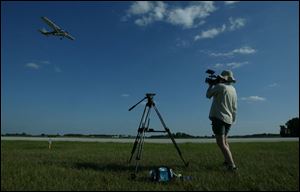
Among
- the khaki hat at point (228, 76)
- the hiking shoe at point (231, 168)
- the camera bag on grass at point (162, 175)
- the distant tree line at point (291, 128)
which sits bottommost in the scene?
the camera bag on grass at point (162, 175)

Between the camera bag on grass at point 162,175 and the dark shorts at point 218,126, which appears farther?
the dark shorts at point 218,126

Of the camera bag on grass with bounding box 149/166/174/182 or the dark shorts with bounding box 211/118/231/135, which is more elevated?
the dark shorts with bounding box 211/118/231/135

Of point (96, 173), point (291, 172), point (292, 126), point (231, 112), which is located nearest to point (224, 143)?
point (231, 112)

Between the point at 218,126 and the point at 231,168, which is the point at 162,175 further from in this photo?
the point at 218,126

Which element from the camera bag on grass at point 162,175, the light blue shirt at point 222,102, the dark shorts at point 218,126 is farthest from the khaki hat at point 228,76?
the camera bag on grass at point 162,175

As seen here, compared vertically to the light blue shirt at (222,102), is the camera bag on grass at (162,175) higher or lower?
lower

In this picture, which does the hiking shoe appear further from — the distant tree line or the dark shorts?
the distant tree line

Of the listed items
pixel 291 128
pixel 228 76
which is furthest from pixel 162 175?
pixel 291 128

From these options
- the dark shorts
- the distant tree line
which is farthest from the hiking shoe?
the distant tree line

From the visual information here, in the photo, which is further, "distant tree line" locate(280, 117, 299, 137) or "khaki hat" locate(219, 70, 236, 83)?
"distant tree line" locate(280, 117, 299, 137)

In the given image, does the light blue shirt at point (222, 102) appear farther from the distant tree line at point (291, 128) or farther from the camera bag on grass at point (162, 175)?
the distant tree line at point (291, 128)

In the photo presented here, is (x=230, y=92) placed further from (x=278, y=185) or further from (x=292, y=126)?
(x=292, y=126)

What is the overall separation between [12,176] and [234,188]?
3823mm

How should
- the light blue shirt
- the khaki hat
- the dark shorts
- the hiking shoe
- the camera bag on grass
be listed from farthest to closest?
the khaki hat < the light blue shirt < the dark shorts < the hiking shoe < the camera bag on grass
